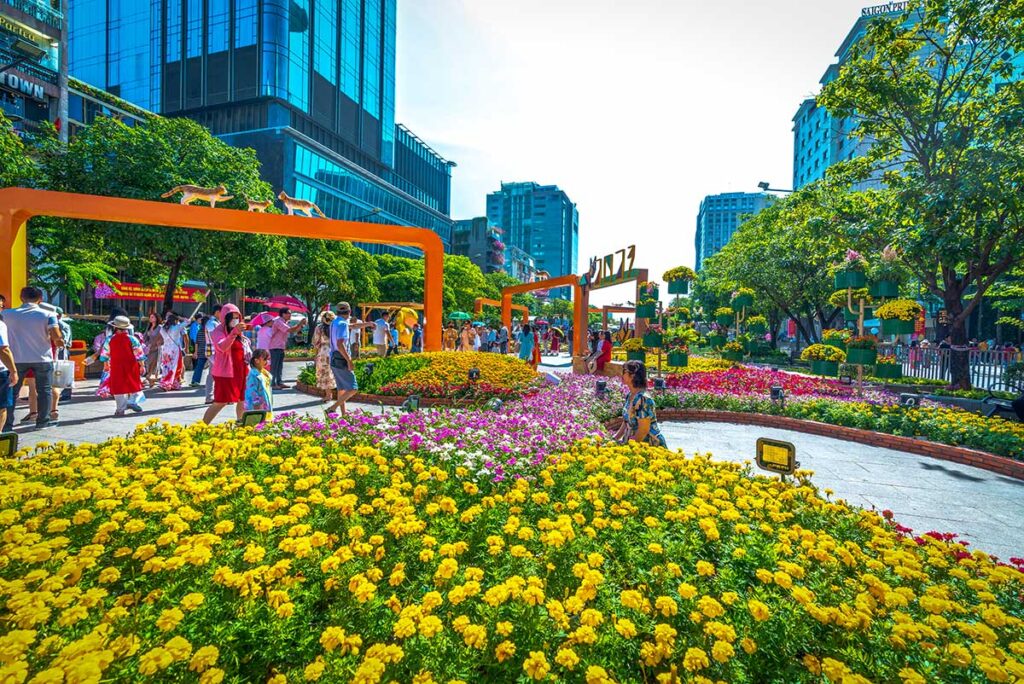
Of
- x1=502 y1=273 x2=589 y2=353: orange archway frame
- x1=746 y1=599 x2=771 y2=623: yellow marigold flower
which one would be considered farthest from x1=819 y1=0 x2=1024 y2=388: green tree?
x1=746 y1=599 x2=771 y2=623: yellow marigold flower

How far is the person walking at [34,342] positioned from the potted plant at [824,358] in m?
14.1

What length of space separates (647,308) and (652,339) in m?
0.95

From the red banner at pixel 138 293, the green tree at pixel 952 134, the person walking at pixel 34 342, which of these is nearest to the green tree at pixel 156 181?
the red banner at pixel 138 293

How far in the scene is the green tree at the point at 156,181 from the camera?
16.7 meters

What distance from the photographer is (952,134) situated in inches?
509

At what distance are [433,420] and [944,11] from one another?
1684cm

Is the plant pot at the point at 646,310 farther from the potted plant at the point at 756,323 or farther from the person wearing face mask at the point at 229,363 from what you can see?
the person wearing face mask at the point at 229,363

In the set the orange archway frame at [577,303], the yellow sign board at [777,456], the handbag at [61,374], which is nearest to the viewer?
the yellow sign board at [777,456]

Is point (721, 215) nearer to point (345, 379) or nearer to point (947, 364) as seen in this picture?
point (947, 364)

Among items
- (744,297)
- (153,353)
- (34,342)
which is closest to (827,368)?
(744,297)

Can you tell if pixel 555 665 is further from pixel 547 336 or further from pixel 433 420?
pixel 547 336

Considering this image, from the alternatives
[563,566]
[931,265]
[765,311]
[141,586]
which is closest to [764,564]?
[563,566]

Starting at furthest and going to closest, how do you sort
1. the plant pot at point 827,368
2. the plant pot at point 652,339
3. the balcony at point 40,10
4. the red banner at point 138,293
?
the balcony at point 40,10 → the red banner at point 138,293 → the plant pot at point 652,339 → the plant pot at point 827,368

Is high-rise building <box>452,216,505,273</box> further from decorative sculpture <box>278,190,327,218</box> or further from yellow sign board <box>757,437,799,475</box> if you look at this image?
yellow sign board <box>757,437,799,475</box>
